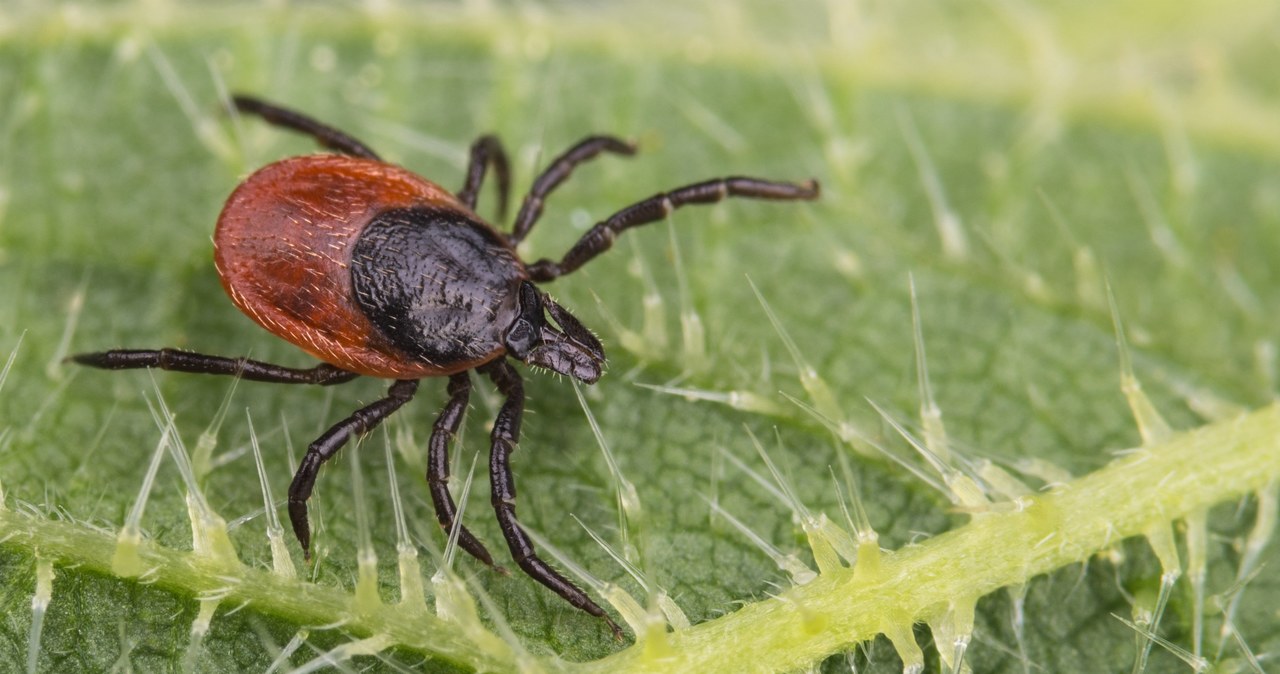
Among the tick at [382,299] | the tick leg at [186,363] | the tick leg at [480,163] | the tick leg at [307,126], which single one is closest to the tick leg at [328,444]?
the tick at [382,299]

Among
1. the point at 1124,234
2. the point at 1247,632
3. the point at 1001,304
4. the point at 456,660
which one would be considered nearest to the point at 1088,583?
the point at 1247,632

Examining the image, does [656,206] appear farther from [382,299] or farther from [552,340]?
[382,299]

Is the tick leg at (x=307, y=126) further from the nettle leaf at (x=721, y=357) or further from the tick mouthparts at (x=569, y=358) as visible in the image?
the tick mouthparts at (x=569, y=358)

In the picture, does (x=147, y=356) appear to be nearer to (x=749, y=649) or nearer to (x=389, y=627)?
(x=389, y=627)

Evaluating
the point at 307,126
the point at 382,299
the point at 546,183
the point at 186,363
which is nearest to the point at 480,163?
the point at 546,183

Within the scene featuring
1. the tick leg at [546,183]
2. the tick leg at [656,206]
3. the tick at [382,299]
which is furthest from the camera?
the tick leg at [546,183]

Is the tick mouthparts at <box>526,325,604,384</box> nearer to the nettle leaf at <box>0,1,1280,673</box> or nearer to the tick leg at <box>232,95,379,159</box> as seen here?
the nettle leaf at <box>0,1,1280,673</box>

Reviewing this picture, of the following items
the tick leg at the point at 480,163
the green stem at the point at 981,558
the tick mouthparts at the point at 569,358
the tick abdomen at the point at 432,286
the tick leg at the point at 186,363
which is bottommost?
the green stem at the point at 981,558
